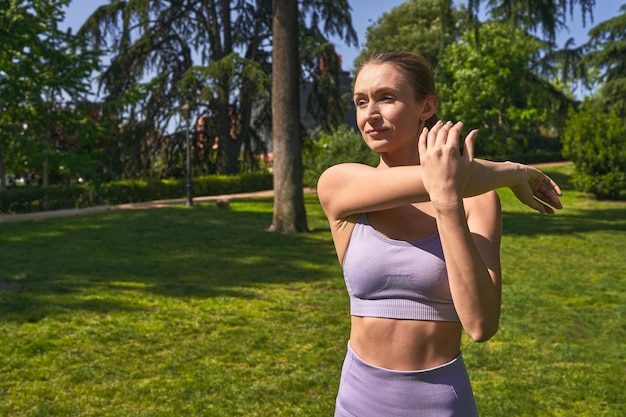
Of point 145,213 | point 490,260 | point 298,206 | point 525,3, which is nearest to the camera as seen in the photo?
point 490,260

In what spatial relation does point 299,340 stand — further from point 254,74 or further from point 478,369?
point 254,74

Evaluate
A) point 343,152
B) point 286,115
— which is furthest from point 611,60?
point 286,115

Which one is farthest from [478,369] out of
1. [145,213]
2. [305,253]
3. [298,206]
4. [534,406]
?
[145,213]

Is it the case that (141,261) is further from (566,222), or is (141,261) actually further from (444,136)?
(566,222)

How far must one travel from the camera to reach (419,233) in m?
1.87

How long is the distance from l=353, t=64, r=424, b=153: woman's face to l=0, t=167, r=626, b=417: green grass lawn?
3.89 m

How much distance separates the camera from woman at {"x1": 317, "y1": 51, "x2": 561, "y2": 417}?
1.78 meters

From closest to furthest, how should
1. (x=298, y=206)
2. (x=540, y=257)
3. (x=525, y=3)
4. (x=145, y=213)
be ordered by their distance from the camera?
(x=540, y=257)
(x=525, y=3)
(x=298, y=206)
(x=145, y=213)

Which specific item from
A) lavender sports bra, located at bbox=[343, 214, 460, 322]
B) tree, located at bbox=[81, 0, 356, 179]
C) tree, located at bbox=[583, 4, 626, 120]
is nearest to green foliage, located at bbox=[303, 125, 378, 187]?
tree, located at bbox=[81, 0, 356, 179]

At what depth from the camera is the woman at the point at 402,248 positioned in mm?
1781

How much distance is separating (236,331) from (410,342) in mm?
6099

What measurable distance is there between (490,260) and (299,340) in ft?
19.2

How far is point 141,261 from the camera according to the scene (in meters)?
12.6

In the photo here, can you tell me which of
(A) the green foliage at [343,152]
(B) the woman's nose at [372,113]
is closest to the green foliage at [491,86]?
(A) the green foliage at [343,152]
